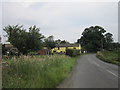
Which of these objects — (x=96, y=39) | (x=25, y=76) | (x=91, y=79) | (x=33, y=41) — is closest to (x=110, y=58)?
(x=33, y=41)

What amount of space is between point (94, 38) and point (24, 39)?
2525 inches

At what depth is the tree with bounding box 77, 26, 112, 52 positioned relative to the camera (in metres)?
88.1

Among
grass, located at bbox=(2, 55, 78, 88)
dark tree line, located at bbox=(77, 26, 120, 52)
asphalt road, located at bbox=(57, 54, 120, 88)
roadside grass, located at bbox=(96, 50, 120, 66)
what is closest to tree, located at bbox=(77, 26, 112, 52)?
dark tree line, located at bbox=(77, 26, 120, 52)

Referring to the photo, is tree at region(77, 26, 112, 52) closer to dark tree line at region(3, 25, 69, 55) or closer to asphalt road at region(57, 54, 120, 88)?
dark tree line at region(3, 25, 69, 55)

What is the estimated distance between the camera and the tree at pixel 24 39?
109ft

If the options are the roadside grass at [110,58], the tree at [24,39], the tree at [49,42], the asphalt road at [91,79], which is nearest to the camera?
the asphalt road at [91,79]

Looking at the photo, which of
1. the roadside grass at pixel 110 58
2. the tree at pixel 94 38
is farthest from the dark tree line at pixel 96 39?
the roadside grass at pixel 110 58

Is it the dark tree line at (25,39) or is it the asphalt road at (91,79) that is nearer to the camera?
the asphalt road at (91,79)

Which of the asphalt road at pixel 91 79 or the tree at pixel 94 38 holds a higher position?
the tree at pixel 94 38

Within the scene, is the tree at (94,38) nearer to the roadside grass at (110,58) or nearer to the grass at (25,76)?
the roadside grass at (110,58)

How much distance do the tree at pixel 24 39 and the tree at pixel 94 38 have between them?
5793cm

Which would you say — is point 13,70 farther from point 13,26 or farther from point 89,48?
point 89,48

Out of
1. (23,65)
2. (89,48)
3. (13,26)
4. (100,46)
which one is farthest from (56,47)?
(23,65)

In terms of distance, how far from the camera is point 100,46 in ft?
291
